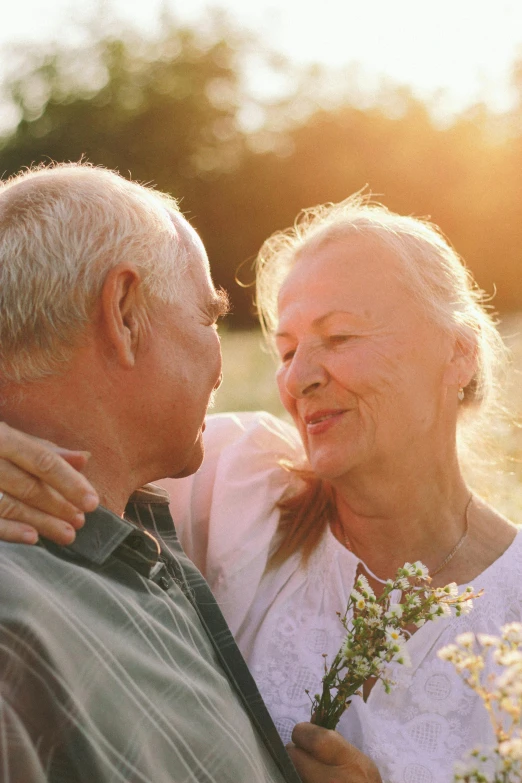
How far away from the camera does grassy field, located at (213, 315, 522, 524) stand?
404 cm

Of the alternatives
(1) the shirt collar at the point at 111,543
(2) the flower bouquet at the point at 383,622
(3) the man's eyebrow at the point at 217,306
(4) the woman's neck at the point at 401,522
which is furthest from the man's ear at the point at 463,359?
(1) the shirt collar at the point at 111,543

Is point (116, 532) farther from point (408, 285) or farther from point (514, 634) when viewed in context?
point (408, 285)

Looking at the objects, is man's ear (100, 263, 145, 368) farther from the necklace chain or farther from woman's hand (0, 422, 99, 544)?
the necklace chain

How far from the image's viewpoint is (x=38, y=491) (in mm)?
1857

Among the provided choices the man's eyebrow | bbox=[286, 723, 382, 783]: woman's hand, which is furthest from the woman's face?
bbox=[286, 723, 382, 783]: woman's hand

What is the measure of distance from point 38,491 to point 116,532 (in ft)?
0.76

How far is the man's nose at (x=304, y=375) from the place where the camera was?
3076mm

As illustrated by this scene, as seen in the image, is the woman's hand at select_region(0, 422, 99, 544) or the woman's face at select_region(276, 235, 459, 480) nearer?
the woman's hand at select_region(0, 422, 99, 544)

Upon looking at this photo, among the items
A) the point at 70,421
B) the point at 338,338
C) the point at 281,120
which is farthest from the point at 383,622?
the point at 281,120

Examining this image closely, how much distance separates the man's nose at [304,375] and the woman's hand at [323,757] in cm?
122

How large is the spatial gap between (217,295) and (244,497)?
3.19 ft

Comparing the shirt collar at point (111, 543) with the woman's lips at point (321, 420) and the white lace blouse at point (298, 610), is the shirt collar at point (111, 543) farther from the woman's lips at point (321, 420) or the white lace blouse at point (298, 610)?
the woman's lips at point (321, 420)

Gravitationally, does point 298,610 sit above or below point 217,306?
below

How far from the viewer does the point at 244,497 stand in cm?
314
